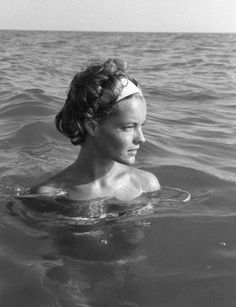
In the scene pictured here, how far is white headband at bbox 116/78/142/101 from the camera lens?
11.3 ft

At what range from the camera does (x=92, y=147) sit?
3699 millimetres

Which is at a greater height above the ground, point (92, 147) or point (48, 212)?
point (92, 147)

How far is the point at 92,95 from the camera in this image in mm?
3496

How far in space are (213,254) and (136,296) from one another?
0.70m

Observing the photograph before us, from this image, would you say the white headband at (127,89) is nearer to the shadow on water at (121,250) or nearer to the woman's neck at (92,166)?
the woman's neck at (92,166)

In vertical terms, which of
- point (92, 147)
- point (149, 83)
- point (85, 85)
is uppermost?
point (85, 85)

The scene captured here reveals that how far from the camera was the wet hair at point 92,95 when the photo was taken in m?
3.47

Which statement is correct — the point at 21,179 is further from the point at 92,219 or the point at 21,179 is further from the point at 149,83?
the point at 149,83

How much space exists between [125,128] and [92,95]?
320 millimetres

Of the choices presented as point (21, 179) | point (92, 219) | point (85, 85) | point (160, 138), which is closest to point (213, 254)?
point (92, 219)

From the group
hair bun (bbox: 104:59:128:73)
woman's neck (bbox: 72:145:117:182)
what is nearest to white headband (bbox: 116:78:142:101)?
hair bun (bbox: 104:59:128:73)

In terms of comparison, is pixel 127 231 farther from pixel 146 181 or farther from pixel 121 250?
pixel 146 181

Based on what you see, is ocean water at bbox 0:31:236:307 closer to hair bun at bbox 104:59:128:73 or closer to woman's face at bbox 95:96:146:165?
woman's face at bbox 95:96:146:165

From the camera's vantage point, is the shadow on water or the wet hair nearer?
the shadow on water
